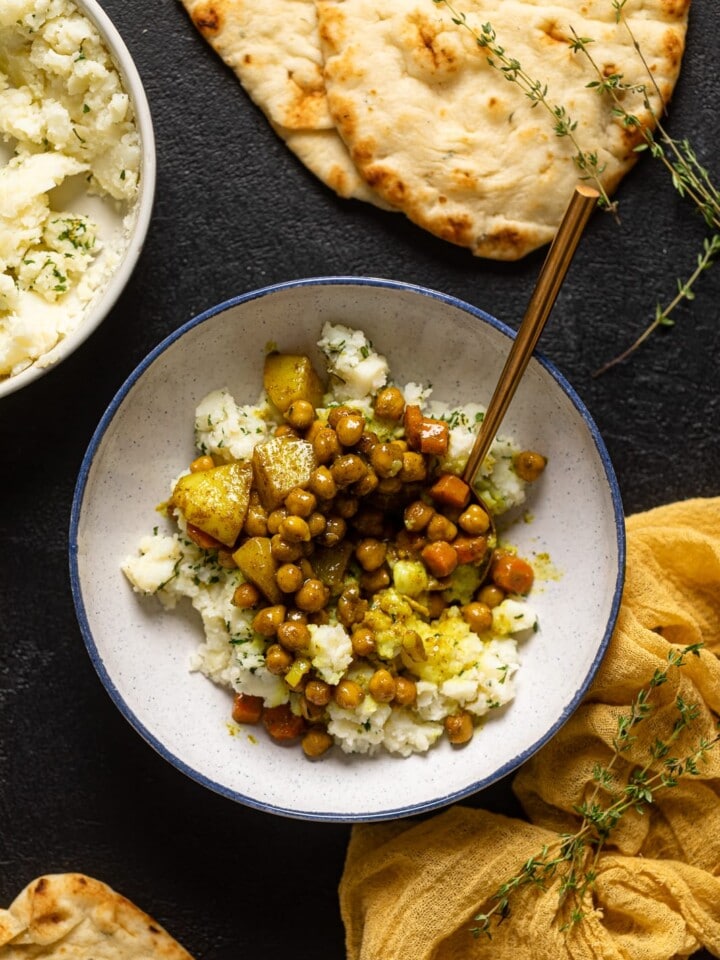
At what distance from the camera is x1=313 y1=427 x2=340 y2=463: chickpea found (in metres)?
2.55

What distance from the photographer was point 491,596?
281 cm

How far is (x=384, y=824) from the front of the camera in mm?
2922

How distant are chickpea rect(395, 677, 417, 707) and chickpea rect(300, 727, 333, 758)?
0.89ft

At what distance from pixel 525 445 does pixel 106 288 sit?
1368 millimetres

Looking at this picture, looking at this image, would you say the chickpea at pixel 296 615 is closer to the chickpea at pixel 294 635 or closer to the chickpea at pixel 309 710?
the chickpea at pixel 294 635

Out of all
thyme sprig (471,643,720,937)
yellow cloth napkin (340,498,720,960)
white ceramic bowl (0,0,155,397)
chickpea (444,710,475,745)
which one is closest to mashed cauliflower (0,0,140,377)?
white ceramic bowl (0,0,155,397)

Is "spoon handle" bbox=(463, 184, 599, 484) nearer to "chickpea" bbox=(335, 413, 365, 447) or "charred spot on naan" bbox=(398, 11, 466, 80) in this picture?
"chickpea" bbox=(335, 413, 365, 447)

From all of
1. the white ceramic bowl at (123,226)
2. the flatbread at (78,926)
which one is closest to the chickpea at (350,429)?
the white ceramic bowl at (123,226)

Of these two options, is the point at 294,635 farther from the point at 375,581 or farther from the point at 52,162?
the point at 52,162

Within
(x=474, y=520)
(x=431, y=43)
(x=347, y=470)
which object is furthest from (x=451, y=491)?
(x=431, y=43)

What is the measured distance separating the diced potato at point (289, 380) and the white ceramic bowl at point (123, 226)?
20.1 inches

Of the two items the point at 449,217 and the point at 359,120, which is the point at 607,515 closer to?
the point at 449,217

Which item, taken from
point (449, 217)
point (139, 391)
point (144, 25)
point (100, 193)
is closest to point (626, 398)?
point (449, 217)

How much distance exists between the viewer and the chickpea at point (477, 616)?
108 inches
